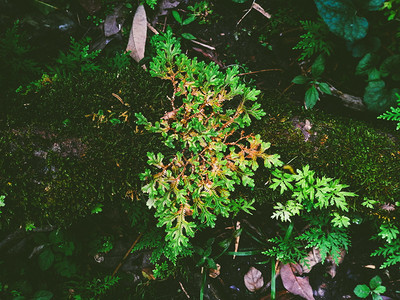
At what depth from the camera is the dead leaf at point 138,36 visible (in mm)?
3084

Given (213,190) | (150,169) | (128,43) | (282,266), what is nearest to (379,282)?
(282,266)

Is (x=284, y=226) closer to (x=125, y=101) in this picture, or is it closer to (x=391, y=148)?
(x=391, y=148)

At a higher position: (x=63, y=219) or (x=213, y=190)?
(x=213, y=190)

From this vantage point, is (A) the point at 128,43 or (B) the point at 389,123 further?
(A) the point at 128,43

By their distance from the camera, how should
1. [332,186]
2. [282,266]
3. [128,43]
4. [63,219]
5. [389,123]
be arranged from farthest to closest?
[282,266] → [128,43] → [389,123] → [332,186] → [63,219]

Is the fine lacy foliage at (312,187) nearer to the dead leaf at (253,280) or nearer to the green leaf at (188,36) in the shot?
the dead leaf at (253,280)

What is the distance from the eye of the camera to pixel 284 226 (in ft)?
10.9

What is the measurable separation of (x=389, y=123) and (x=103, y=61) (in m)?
3.16

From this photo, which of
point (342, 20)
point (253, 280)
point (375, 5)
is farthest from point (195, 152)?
point (375, 5)

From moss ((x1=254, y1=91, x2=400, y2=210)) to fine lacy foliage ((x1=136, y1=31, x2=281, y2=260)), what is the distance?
10.2 inches

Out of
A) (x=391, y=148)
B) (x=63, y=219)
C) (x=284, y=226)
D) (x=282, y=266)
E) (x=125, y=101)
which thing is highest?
(x=391, y=148)

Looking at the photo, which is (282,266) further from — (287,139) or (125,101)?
(125,101)

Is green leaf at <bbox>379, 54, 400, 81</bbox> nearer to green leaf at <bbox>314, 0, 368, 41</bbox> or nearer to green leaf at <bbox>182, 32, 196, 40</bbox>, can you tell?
green leaf at <bbox>314, 0, 368, 41</bbox>

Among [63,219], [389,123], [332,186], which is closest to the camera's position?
[63,219]
